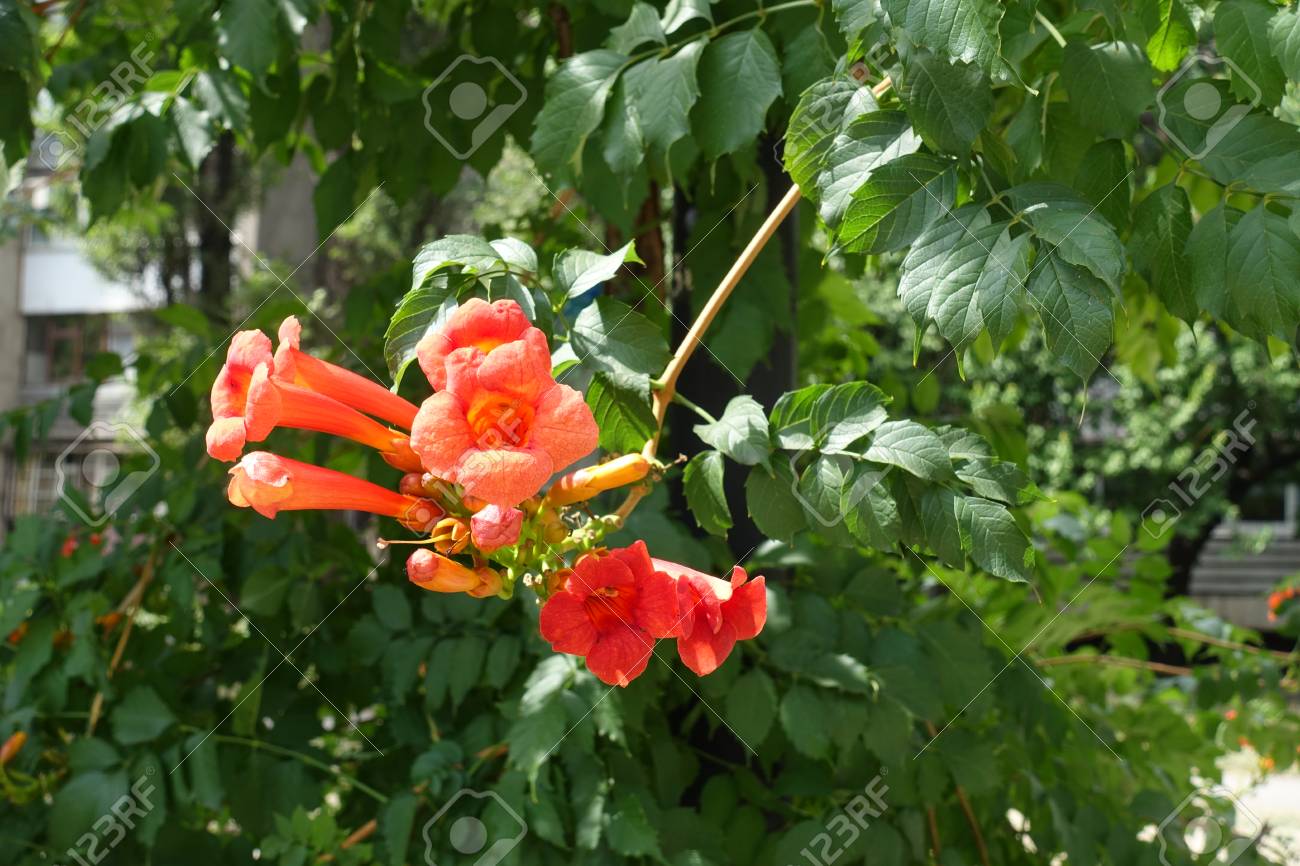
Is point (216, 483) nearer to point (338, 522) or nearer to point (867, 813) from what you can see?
point (338, 522)

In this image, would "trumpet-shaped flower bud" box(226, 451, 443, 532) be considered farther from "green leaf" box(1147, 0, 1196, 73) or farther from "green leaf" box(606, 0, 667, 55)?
"green leaf" box(1147, 0, 1196, 73)

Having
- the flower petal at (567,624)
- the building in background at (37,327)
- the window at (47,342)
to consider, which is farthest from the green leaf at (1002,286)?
the window at (47,342)

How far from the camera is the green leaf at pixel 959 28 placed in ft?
3.40

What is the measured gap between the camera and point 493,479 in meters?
0.86

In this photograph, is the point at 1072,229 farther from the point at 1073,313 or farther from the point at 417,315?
the point at 417,315

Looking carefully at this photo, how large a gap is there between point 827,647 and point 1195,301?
1.17m

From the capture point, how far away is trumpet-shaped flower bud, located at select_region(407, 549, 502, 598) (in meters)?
0.98

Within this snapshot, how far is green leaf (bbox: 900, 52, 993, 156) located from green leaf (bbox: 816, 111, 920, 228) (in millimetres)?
37

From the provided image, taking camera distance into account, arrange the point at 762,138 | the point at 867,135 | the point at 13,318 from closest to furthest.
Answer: the point at 867,135, the point at 762,138, the point at 13,318

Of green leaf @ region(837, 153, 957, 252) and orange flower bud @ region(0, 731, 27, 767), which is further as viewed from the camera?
orange flower bud @ region(0, 731, 27, 767)

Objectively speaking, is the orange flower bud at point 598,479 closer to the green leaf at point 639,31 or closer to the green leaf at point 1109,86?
the green leaf at point 1109,86

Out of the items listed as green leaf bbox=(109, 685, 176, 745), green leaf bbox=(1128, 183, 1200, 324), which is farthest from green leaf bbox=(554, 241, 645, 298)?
green leaf bbox=(109, 685, 176, 745)

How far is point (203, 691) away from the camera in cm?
269

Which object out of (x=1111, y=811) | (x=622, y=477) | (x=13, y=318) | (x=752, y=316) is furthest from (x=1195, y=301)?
(x=13, y=318)
